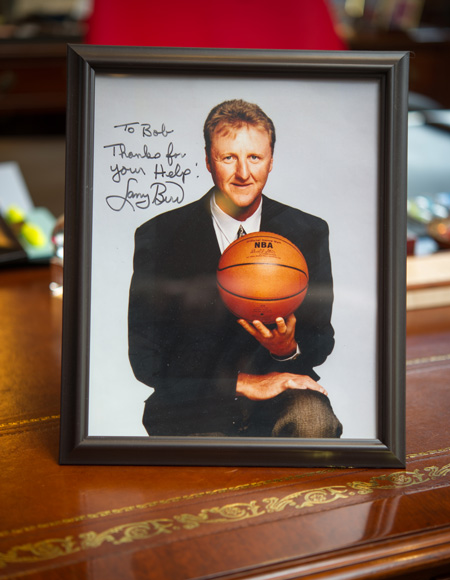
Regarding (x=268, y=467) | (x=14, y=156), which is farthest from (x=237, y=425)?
(x=14, y=156)

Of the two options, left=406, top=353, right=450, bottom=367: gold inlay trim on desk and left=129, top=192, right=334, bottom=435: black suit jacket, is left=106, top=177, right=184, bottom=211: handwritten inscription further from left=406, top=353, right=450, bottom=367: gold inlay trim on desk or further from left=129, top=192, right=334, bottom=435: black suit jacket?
left=406, top=353, right=450, bottom=367: gold inlay trim on desk

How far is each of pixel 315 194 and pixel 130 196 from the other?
Answer: 0.18 meters

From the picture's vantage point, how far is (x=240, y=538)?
0.53 m

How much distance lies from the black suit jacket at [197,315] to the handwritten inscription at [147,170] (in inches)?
0.8

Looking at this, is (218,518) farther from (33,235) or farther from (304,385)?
(33,235)

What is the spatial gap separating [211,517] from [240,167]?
1.05 feet

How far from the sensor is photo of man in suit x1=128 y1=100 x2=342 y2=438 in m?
0.62

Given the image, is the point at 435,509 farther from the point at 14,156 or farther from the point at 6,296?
the point at 14,156

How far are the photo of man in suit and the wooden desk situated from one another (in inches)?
2.3

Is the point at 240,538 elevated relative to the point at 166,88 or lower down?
lower down

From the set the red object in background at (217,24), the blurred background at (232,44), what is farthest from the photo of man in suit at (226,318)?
the red object in background at (217,24)

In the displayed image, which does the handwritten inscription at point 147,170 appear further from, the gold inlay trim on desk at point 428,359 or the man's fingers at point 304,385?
the gold inlay trim on desk at point 428,359

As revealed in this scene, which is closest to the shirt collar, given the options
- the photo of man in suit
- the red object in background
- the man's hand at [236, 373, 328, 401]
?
the photo of man in suit

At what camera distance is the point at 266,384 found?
63 centimetres
